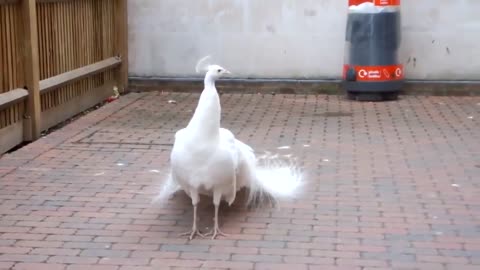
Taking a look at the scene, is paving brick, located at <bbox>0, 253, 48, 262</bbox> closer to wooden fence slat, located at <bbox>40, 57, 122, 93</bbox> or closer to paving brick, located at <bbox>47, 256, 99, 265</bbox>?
paving brick, located at <bbox>47, 256, 99, 265</bbox>

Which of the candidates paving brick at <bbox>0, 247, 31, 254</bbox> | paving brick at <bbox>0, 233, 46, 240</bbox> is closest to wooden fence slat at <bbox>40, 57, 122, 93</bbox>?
paving brick at <bbox>0, 233, 46, 240</bbox>

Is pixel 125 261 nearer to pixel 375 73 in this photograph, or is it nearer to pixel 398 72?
pixel 375 73

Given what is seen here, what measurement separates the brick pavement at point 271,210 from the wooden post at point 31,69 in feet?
0.80

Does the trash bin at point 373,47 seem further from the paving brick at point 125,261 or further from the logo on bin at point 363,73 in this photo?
the paving brick at point 125,261

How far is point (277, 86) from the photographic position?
492 inches

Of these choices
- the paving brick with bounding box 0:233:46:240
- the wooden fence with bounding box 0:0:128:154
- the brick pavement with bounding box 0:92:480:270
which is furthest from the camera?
the wooden fence with bounding box 0:0:128:154

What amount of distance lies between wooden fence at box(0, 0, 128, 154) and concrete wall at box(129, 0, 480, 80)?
0.53 m

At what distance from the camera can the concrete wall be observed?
474 inches

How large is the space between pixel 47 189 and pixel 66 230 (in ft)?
3.81

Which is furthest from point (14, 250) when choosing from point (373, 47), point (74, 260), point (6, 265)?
point (373, 47)

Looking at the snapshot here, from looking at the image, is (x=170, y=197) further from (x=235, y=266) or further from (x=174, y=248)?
(x=235, y=266)

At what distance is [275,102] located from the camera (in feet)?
38.4

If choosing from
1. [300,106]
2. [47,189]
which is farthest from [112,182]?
[300,106]

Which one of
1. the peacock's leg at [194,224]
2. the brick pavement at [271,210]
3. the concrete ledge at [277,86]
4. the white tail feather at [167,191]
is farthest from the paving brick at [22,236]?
the concrete ledge at [277,86]
